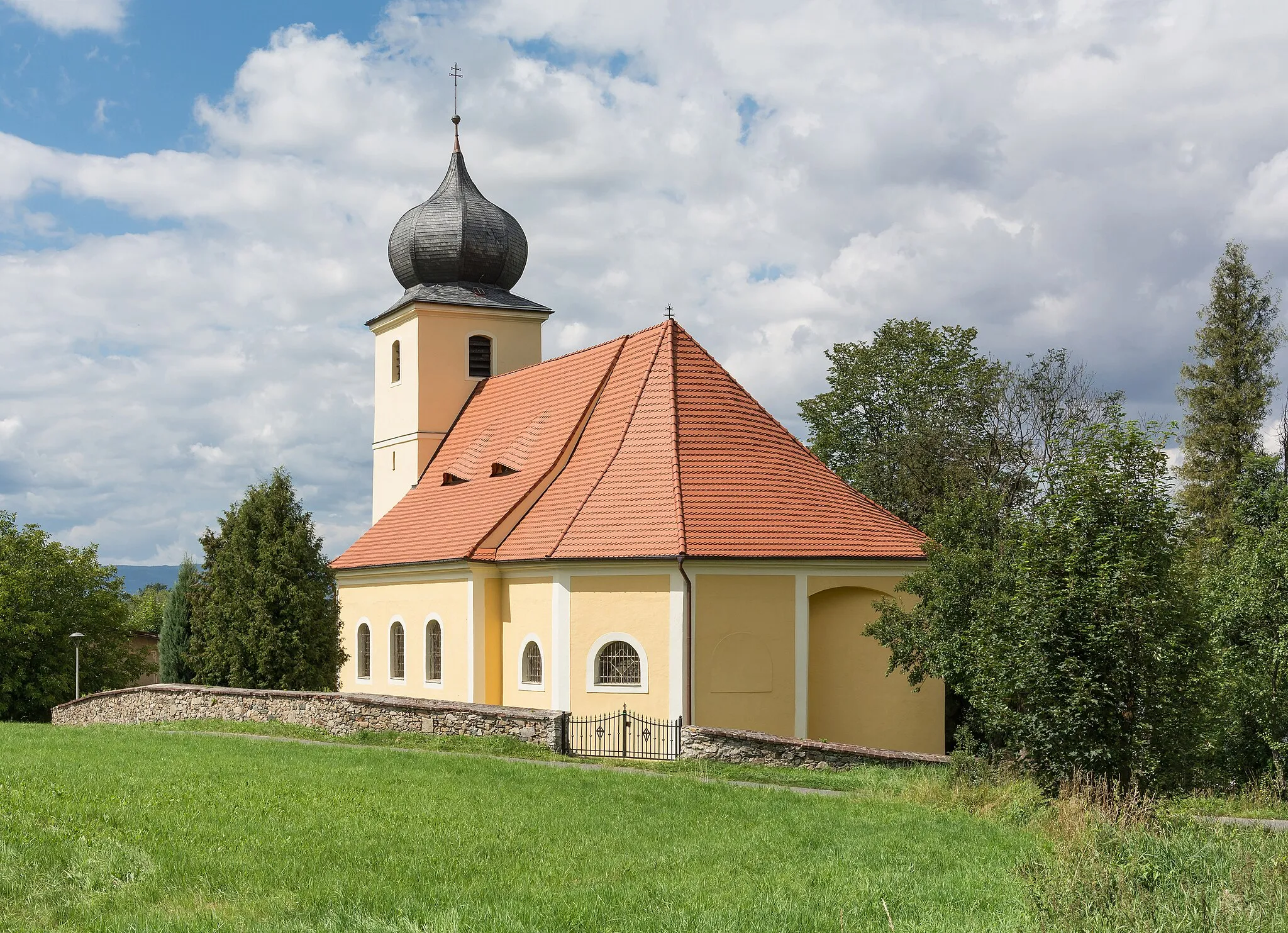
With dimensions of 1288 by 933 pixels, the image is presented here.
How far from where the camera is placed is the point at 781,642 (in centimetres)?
2377

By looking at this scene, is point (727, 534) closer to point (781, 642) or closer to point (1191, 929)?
point (781, 642)

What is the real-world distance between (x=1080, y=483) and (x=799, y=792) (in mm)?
5099

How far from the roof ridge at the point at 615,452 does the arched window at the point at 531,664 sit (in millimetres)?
2364

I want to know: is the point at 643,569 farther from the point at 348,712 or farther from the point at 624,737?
the point at 348,712

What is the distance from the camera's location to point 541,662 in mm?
25641

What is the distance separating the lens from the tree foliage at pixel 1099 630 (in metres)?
14.0

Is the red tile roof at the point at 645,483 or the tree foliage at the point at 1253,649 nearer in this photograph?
the tree foliage at the point at 1253,649

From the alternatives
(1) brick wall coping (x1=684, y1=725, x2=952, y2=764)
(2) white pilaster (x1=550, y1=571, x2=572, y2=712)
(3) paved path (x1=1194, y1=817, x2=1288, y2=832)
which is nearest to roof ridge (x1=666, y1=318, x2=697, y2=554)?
(2) white pilaster (x1=550, y1=571, x2=572, y2=712)

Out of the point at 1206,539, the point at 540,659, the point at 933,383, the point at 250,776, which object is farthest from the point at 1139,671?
the point at 933,383

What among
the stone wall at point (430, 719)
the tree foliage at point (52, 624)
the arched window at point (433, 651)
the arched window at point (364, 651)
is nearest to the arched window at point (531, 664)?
the stone wall at point (430, 719)

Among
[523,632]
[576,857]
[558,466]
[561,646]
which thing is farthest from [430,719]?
[576,857]

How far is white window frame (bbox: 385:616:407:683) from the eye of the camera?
30.6 metres

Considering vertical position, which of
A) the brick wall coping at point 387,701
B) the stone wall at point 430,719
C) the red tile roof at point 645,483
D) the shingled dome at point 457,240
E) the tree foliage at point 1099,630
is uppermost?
the shingled dome at point 457,240

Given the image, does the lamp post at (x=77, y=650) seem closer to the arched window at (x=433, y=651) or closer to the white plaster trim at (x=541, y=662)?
the arched window at (x=433, y=651)
